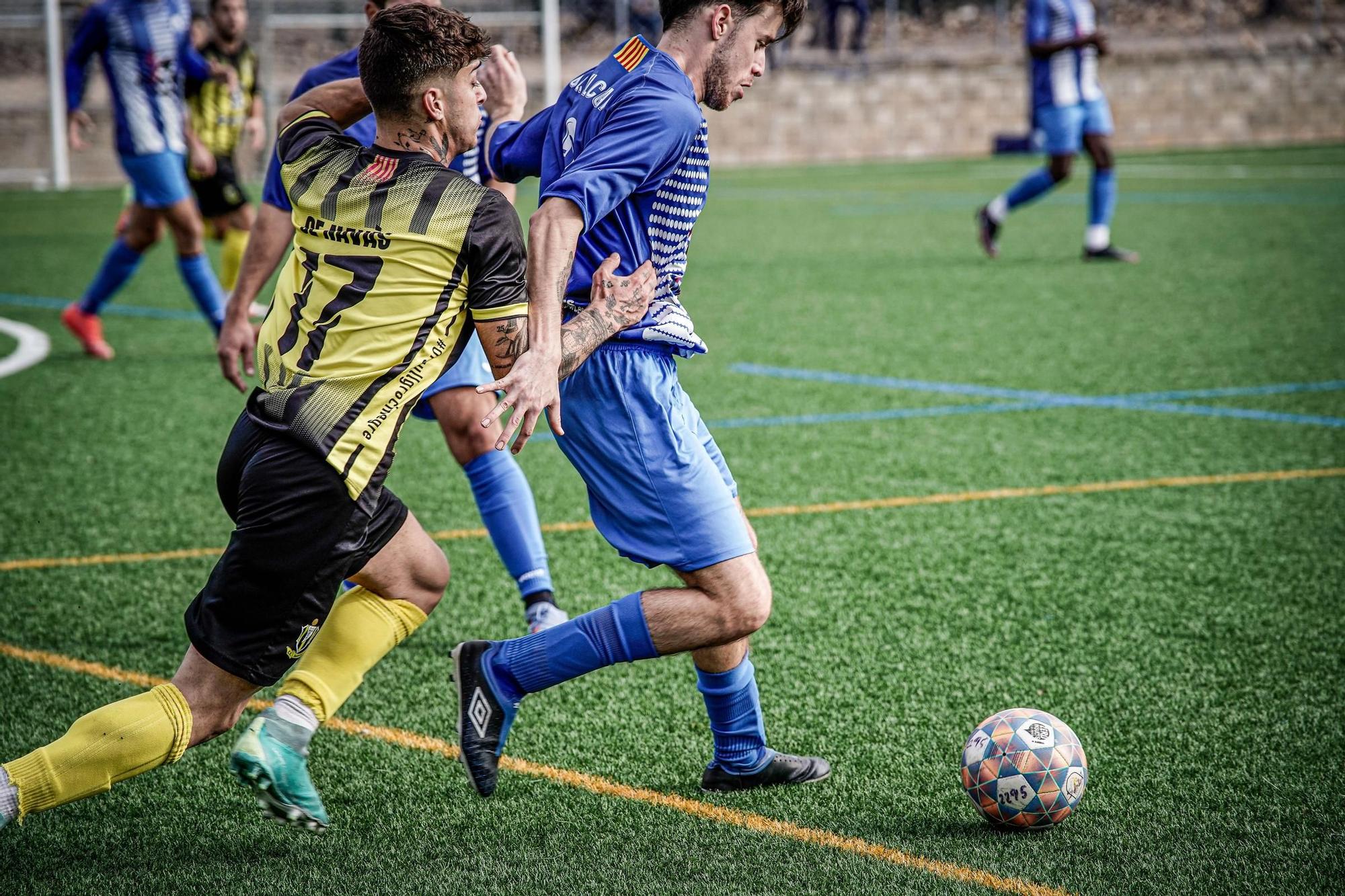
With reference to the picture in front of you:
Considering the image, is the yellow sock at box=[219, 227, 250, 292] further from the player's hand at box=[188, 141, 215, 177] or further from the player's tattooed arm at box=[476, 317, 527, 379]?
the player's tattooed arm at box=[476, 317, 527, 379]

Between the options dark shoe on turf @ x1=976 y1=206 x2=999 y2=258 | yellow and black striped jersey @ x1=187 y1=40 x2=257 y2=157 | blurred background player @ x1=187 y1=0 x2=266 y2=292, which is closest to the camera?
blurred background player @ x1=187 y1=0 x2=266 y2=292

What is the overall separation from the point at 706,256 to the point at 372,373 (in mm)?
11260

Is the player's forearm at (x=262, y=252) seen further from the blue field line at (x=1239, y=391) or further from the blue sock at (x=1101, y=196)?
the blue sock at (x=1101, y=196)

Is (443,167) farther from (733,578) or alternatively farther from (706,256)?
(706,256)

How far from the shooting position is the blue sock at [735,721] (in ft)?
10.6

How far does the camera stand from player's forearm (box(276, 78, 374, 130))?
10.7 ft

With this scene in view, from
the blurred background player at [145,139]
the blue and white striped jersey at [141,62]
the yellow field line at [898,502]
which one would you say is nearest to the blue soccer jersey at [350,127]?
the yellow field line at [898,502]

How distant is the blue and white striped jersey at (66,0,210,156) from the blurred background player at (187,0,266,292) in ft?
1.87

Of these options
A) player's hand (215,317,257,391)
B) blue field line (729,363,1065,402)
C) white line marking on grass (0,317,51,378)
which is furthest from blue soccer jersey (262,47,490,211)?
white line marking on grass (0,317,51,378)

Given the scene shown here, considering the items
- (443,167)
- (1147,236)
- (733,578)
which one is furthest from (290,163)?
(1147,236)

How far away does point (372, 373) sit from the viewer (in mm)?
2723

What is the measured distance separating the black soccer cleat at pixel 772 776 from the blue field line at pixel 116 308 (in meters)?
8.51

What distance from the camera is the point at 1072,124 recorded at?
40.7 ft

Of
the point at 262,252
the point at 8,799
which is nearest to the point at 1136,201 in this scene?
the point at 262,252
